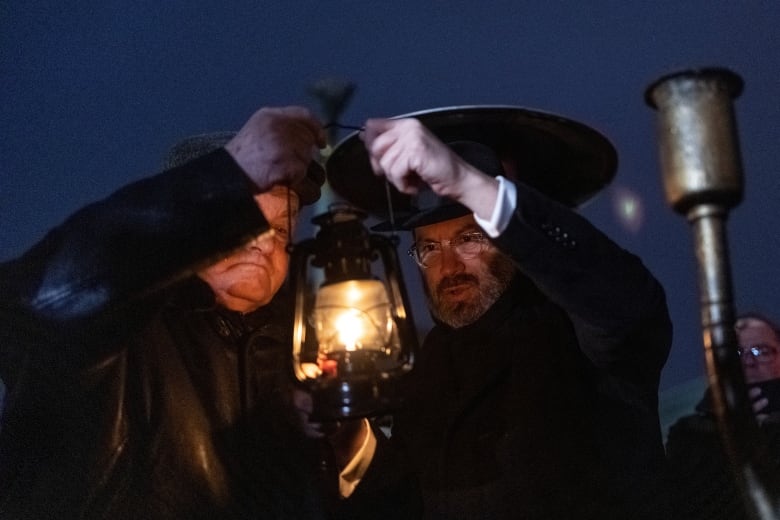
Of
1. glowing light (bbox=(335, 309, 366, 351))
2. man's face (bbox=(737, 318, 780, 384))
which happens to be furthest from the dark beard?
man's face (bbox=(737, 318, 780, 384))

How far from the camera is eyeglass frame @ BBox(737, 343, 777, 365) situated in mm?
3158

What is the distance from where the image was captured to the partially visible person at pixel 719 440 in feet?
8.46

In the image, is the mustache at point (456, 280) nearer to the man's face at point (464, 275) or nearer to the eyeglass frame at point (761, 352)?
the man's face at point (464, 275)

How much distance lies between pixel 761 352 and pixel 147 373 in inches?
105

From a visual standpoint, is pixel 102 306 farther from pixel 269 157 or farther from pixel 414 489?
pixel 414 489

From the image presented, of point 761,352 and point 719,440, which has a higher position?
point 761,352

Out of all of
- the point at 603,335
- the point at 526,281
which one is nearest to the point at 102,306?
the point at 603,335

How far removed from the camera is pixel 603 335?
5.66 feet

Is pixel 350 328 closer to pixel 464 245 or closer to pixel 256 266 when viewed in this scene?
pixel 256 266

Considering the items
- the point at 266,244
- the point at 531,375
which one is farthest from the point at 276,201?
the point at 531,375

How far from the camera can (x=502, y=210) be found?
4.86 feet

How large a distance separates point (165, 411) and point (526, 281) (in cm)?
114

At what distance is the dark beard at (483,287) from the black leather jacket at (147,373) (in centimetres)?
54

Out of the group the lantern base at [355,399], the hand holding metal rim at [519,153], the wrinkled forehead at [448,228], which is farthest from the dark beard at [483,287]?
the lantern base at [355,399]
